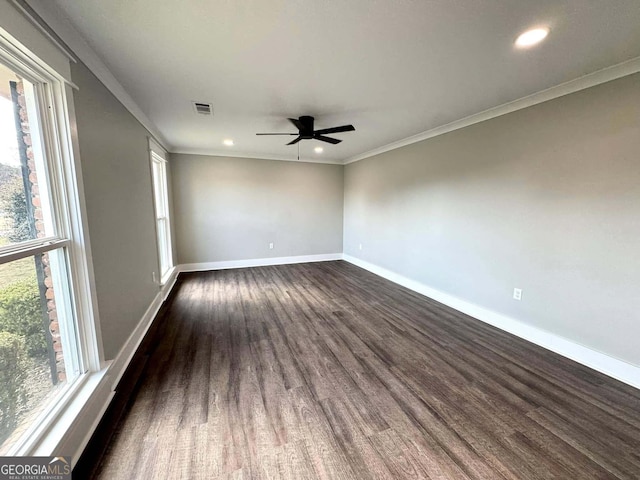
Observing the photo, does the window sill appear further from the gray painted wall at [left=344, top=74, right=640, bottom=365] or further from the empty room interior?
the gray painted wall at [left=344, top=74, right=640, bottom=365]

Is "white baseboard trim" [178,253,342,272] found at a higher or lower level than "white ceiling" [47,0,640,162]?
lower

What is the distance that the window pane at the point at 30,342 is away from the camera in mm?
1109

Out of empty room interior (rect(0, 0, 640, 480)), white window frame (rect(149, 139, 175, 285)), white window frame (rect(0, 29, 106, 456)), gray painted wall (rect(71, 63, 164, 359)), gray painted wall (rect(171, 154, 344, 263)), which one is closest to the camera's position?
white window frame (rect(0, 29, 106, 456))

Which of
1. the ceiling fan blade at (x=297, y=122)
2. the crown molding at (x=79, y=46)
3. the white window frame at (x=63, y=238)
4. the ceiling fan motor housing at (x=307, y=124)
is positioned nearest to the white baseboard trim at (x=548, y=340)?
the ceiling fan motor housing at (x=307, y=124)

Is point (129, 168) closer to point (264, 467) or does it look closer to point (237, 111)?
point (237, 111)

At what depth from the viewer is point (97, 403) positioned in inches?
62.5

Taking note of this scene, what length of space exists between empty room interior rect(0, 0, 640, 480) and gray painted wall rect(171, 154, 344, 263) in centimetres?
146

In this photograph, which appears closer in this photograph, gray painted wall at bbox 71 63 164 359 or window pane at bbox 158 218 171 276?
gray painted wall at bbox 71 63 164 359

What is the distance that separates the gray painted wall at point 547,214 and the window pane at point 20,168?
3.83 metres

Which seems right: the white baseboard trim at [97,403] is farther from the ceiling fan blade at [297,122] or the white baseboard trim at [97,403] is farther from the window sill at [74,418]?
the ceiling fan blade at [297,122]

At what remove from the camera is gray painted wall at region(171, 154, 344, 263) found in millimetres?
5051

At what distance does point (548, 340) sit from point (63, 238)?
4038 mm

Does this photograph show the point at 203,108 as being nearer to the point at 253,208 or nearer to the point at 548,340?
the point at 253,208

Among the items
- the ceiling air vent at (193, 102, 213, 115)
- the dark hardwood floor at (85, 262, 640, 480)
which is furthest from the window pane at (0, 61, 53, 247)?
the ceiling air vent at (193, 102, 213, 115)
